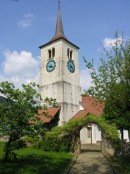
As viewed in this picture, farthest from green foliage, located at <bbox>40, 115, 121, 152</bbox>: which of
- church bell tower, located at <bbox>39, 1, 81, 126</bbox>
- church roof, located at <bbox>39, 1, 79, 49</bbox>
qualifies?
church roof, located at <bbox>39, 1, 79, 49</bbox>

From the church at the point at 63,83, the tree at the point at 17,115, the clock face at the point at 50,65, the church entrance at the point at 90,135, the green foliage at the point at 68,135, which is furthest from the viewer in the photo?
the clock face at the point at 50,65

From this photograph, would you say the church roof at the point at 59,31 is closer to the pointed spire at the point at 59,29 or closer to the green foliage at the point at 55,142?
the pointed spire at the point at 59,29

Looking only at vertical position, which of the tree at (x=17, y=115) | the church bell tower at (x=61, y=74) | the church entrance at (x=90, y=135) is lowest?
the church entrance at (x=90, y=135)

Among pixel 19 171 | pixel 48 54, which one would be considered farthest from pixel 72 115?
pixel 19 171

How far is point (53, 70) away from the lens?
47.2 m

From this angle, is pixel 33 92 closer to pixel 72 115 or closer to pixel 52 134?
pixel 52 134

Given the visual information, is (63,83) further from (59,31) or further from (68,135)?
(68,135)

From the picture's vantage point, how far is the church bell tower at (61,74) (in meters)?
44.6

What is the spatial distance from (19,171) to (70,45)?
38295 mm

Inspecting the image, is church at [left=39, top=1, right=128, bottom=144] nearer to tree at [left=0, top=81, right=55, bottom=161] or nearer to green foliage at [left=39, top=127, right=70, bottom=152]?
green foliage at [left=39, top=127, right=70, bottom=152]

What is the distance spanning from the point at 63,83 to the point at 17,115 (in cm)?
2945

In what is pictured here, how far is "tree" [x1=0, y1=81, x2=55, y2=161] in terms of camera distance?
50.1 feet

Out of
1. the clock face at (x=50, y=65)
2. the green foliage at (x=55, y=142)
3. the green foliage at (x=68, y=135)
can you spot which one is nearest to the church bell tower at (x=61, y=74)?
the clock face at (x=50, y=65)

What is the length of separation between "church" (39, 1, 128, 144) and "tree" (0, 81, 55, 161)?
25.1m
